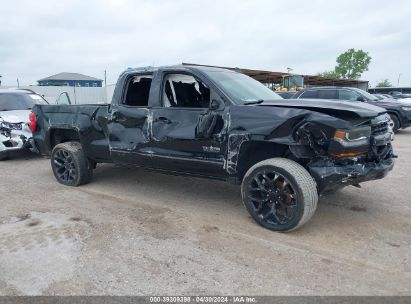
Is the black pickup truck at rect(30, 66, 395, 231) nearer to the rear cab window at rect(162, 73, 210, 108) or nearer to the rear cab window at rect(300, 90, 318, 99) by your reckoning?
the rear cab window at rect(162, 73, 210, 108)

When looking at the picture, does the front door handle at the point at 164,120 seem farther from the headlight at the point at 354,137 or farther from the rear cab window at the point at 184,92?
the headlight at the point at 354,137

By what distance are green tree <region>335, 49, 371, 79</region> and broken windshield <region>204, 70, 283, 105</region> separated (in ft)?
254

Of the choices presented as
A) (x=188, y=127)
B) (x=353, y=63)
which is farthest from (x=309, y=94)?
(x=353, y=63)

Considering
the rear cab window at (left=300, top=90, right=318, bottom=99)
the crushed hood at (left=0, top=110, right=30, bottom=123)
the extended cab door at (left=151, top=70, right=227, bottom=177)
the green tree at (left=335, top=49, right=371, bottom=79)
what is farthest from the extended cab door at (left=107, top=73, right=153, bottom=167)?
the green tree at (left=335, top=49, right=371, bottom=79)

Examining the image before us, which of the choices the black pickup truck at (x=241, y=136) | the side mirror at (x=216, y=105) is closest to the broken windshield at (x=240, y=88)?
the black pickup truck at (x=241, y=136)

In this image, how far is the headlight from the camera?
12.1ft

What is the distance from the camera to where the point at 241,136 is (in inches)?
165

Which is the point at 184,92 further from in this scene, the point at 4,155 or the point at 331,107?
the point at 4,155

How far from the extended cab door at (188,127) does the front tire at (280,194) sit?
489 millimetres

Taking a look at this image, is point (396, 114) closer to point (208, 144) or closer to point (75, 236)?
point (208, 144)

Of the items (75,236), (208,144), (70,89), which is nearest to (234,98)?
(208,144)

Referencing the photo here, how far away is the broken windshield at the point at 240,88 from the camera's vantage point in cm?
446

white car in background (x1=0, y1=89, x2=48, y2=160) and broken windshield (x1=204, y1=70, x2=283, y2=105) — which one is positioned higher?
broken windshield (x1=204, y1=70, x2=283, y2=105)

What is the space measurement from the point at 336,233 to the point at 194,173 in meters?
1.79
